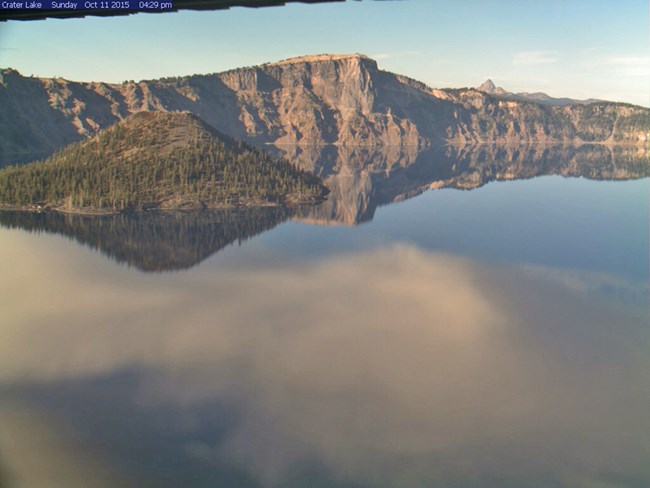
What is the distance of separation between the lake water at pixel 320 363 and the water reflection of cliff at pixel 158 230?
957 millimetres

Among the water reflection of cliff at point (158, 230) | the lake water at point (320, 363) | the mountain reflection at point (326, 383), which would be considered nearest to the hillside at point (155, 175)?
the water reflection of cliff at point (158, 230)

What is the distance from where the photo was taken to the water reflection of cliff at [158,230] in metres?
93.8

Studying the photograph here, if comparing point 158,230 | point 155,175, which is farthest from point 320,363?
point 155,175

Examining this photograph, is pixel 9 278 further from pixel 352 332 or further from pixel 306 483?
pixel 306 483

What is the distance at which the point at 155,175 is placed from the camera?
14675 centimetres

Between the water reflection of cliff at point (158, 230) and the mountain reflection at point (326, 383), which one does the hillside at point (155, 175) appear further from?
the mountain reflection at point (326, 383)

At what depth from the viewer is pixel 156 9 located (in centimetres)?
927

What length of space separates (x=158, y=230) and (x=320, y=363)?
76499 millimetres

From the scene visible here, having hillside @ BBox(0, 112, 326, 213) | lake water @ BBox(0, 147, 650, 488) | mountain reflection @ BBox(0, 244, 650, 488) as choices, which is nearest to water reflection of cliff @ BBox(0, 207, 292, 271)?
lake water @ BBox(0, 147, 650, 488)

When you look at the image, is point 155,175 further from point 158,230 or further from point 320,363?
point 320,363

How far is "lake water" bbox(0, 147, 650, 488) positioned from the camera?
33.2 metres

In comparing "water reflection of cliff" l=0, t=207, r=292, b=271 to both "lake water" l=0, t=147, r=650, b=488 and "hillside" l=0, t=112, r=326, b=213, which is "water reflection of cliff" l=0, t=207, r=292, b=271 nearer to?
"lake water" l=0, t=147, r=650, b=488

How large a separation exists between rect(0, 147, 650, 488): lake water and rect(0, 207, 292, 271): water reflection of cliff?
37.7 inches

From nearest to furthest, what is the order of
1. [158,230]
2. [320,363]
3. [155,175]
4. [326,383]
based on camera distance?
[326,383], [320,363], [158,230], [155,175]
